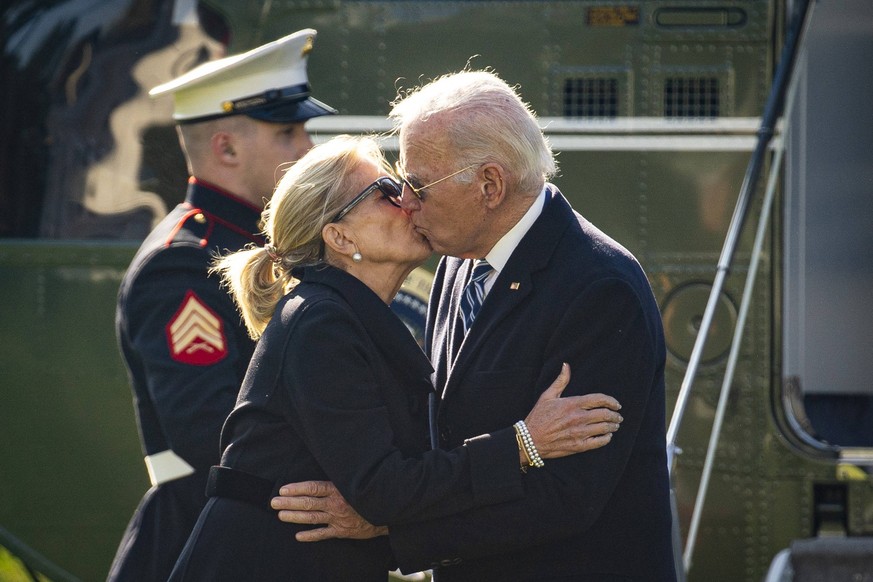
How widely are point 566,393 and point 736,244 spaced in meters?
1.46

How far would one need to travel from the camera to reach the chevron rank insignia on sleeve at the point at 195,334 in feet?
8.15

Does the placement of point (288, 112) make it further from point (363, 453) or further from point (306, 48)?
point (363, 453)

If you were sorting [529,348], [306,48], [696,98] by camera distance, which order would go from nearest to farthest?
[529,348]
[306,48]
[696,98]

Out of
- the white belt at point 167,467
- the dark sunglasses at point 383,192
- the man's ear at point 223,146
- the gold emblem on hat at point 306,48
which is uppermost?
the gold emblem on hat at point 306,48

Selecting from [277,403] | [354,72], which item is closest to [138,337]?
[277,403]

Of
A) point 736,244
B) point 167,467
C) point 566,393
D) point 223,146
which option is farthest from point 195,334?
point 736,244

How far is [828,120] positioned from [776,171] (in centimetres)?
91

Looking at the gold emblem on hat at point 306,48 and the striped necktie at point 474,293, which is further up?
the gold emblem on hat at point 306,48

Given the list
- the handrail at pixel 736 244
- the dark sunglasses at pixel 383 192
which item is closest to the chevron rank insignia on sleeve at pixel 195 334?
the dark sunglasses at pixel 383 192

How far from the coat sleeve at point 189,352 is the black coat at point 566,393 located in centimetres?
62

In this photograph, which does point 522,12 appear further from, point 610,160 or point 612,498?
point 612,498

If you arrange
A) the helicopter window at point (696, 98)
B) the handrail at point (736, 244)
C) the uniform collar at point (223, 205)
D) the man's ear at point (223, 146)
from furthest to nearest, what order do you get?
the helicopter window at point (696, 98) < the handrail at point (736, 244) < the man's ear at point (223, 146) < the uniform collar at point (223, 205)

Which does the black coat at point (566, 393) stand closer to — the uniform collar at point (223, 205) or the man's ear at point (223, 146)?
the uniform collar at point (223, 205)

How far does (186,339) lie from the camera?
2504mm
